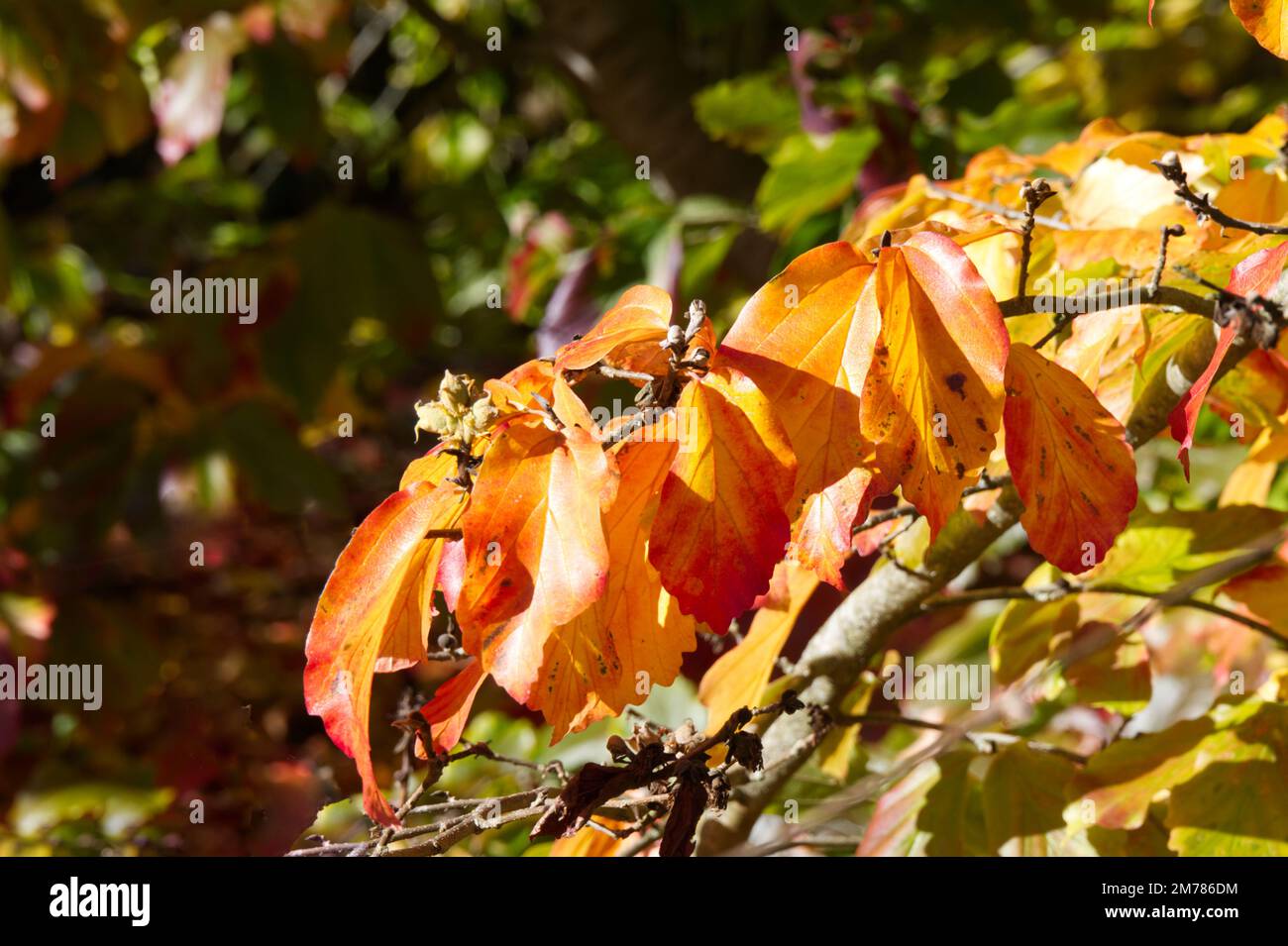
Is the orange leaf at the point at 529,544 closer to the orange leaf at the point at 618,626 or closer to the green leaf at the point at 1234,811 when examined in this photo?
the orange leaf at the point at 618,626

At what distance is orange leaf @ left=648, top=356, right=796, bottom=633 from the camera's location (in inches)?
19.6

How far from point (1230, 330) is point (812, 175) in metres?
0.71

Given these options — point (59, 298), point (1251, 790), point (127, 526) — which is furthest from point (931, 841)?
point (59, 298)

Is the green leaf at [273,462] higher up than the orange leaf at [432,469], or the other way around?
the green leaf at [273,462]

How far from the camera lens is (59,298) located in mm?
2268

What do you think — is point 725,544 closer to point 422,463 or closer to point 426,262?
point 422,463

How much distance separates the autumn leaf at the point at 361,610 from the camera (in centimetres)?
53

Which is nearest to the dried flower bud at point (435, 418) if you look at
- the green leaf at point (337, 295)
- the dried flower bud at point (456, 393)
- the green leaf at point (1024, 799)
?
the dried flower bud at point (456, 393)

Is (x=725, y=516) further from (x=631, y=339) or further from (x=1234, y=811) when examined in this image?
(x=1234, y=811)

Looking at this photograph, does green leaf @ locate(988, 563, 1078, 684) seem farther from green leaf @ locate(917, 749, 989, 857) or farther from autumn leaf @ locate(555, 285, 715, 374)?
autumn leaf @ locate(555, 285, 715, 374)

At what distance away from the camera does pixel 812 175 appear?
119 cm

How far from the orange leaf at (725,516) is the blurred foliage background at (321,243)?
480mm

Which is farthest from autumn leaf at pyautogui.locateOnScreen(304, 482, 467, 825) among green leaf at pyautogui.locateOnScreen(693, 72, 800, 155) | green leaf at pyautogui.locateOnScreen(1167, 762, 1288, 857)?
green leaf at pyautogui.locateOnScreen(693, 72, 800, 155)

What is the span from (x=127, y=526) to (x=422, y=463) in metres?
1.47
